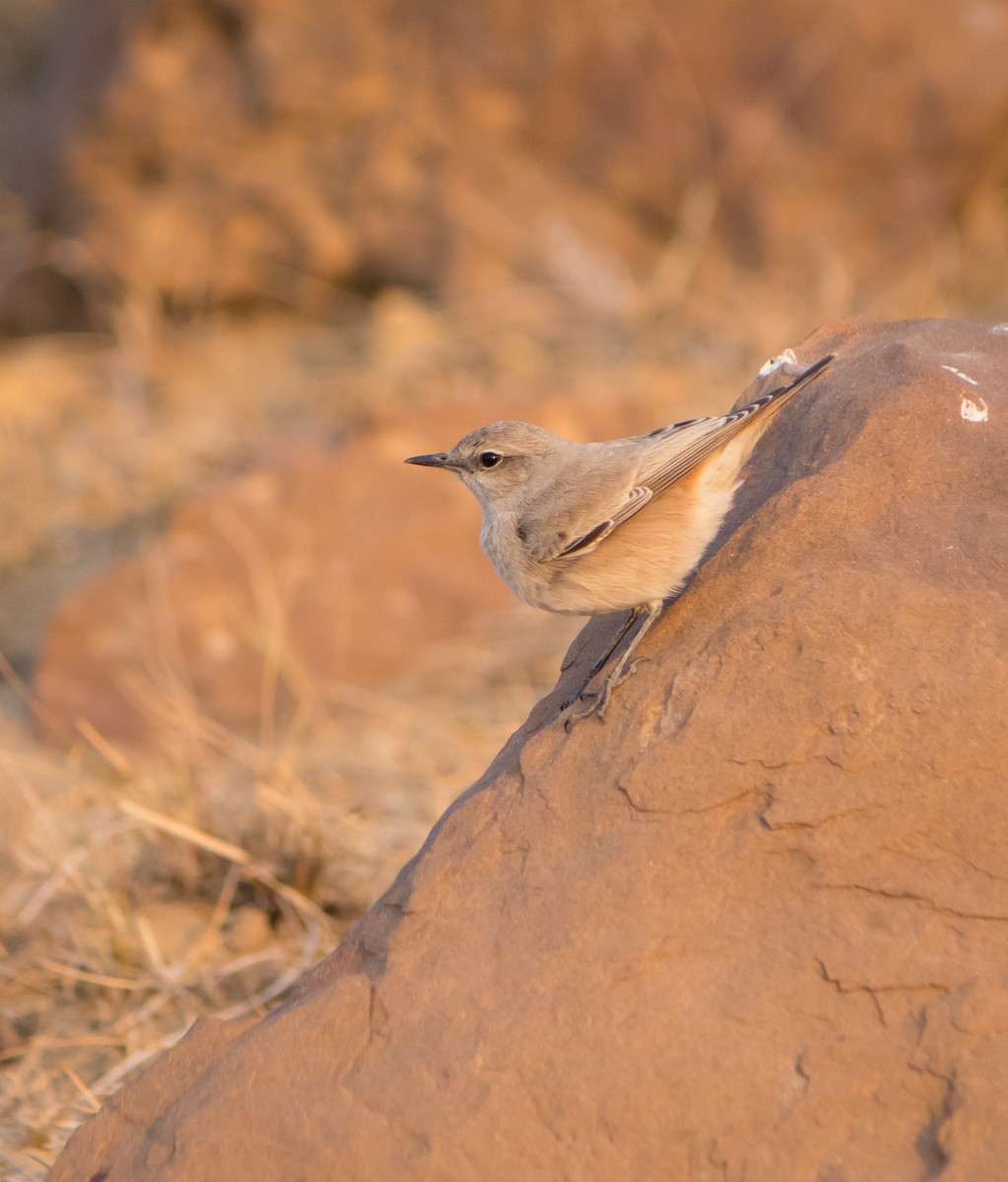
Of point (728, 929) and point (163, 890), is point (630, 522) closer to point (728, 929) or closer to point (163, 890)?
point (728, 929)

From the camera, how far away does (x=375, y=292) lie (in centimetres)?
1161

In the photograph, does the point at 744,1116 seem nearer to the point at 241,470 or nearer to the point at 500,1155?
the point at 500,1155

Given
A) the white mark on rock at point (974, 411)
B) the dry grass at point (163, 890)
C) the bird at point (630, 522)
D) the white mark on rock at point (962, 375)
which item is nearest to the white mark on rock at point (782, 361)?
the bird at point (630, 522)

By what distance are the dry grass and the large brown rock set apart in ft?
5.11

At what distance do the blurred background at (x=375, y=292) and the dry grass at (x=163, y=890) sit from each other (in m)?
0.08

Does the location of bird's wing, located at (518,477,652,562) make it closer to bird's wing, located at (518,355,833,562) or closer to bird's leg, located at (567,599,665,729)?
bird's wing, located at (518,355,833,562)

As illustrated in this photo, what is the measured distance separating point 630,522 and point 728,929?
1.20 metres

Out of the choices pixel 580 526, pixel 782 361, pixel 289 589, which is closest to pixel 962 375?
pixel 782 361

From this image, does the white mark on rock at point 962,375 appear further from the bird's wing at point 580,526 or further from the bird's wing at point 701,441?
the bird's wing at point 580,526

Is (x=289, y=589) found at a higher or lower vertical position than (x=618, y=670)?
lower

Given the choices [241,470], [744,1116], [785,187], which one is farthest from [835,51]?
[744,1116]

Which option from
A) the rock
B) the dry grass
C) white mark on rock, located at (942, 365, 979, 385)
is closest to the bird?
white mark on rock, located at (942, 365, 979, 385)

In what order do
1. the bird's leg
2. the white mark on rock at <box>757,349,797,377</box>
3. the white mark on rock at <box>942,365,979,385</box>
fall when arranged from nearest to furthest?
the bird's leg < the white mark on rock at <box>942,365,979,385</box> < the white mark on rock at <box>757,349,797,377</box>

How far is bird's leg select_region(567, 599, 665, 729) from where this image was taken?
11.1 feet
